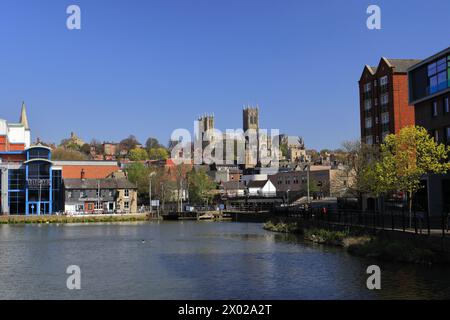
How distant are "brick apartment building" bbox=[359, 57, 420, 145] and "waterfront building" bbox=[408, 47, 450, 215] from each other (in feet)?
88.1

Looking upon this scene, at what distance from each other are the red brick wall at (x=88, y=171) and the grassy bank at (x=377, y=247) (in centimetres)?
7623

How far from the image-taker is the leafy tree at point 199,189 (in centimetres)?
11962

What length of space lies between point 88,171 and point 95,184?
13524 millimetres

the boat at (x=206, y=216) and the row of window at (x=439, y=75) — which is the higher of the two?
the row of window at (x=439, y=75)

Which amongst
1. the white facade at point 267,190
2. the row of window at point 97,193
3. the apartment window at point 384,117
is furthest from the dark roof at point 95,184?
the apartment window at point 384,117

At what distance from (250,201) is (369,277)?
8936 centimetres

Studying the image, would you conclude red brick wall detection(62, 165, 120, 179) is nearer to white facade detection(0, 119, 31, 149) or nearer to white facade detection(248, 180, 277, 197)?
white facade detection(0, 119, 31, 149)

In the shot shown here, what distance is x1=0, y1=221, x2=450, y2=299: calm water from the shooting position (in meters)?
23.5

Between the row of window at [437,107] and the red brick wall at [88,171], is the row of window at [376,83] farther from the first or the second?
the red brick wall at [88,171]

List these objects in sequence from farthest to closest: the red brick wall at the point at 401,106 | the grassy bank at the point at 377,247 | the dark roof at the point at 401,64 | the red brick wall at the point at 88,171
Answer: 1. the red brick wall at the point at 88,171
2. the dark roof at the point at 401,64
3. the red brick wall at the point at 401,106
4. the grassy bank at the point at 377,247

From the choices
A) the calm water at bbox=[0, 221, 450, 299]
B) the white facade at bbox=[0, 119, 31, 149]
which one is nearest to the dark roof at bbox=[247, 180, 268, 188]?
the white facade at bbox=[0, 119, 31, 149]

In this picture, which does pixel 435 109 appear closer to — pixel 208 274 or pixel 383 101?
pixel 208 274

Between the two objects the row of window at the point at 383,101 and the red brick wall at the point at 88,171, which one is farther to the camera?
the red brick wall at the point at 88,171
